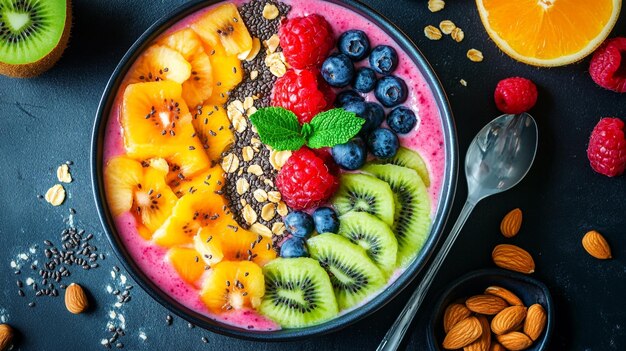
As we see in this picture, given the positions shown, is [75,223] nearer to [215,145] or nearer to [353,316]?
[215,145]

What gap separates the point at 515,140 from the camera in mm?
2191

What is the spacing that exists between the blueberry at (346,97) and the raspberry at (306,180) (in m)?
0.17

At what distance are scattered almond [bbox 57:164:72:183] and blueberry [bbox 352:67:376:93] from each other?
1039 millimetres

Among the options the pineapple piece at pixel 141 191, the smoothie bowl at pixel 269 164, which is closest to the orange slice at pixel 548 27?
the smoothie bowl at pixel 269 164

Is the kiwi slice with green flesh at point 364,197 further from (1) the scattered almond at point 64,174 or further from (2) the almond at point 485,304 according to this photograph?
(1) the scattered almond at point 64,174

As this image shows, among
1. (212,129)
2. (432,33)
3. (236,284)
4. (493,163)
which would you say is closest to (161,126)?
(212,129)

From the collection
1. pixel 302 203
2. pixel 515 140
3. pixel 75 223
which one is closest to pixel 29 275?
pixel 75 223

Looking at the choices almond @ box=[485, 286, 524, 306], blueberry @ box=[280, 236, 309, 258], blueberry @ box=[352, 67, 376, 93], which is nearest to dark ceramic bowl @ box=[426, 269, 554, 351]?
almond @ box=[485, 286, 524, 306]

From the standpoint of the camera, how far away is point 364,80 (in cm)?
203

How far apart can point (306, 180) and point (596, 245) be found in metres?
1.02

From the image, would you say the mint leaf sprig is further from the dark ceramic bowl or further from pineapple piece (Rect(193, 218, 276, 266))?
the dark ceramic bowl

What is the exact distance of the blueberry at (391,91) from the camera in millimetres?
2012

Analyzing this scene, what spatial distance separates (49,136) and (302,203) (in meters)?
0.98

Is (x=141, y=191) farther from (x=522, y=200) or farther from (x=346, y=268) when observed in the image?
(x=522, y=200)
